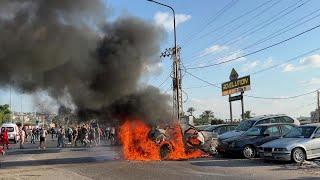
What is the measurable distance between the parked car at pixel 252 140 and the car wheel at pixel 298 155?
2521 millimetres

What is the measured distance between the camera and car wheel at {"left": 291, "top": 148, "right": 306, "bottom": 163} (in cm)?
1683

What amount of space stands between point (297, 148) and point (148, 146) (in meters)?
5.94

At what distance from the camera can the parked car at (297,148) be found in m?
16.8

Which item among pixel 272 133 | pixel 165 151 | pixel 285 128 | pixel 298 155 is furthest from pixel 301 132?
pixel 165 151

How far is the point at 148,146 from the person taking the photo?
20.2 m

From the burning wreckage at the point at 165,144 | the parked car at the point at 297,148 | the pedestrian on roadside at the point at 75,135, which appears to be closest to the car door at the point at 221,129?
the burning wreckage at the point at 165,144

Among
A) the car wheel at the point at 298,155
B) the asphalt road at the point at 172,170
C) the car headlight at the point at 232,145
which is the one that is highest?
the car headlight at the point at 232,145

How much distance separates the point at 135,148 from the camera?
20438 mm

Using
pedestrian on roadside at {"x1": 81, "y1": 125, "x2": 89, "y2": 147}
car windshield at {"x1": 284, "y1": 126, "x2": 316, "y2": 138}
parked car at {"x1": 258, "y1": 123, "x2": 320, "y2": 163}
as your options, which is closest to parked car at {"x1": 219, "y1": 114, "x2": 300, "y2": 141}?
car windshield at {"x1": 284, "y1": 126, "x2": 316, "y2": 138}

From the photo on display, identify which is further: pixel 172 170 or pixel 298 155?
pixel 298 155

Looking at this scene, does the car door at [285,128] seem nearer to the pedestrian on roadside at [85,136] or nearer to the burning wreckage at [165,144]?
the burning wreckage at [165,144]

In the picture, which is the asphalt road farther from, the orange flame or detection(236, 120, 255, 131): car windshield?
detection(236, 120, 255, 131): car windshield

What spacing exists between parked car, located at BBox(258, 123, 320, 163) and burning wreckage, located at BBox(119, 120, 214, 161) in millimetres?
3465

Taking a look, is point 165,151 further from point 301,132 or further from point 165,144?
point 301,132
